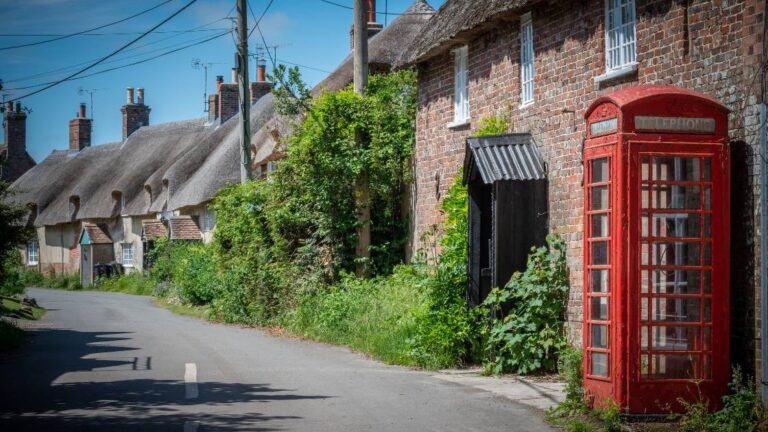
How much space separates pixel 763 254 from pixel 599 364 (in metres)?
1.91

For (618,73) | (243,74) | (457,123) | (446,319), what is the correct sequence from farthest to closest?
1. (243,74)
2. (457,123)
3. (446,319)
4. (618,73)

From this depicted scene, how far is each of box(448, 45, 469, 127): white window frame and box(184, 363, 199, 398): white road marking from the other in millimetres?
6971

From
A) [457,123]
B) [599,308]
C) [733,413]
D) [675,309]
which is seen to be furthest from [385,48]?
[733,413]

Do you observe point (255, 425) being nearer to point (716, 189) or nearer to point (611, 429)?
point (611, 429)

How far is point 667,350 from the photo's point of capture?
904cm

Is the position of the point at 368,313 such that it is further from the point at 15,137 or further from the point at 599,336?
the point at 15,137

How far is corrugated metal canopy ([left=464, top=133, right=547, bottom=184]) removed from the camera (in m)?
13.3

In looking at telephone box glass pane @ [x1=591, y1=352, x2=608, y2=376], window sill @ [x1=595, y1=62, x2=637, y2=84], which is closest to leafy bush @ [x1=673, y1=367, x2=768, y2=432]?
telephone box glass pane @ [x1=591, y1=352, x2=608, y2=376]

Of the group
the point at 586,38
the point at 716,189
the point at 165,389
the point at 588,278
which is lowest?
the point at 165,389

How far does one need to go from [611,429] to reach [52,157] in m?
63.5

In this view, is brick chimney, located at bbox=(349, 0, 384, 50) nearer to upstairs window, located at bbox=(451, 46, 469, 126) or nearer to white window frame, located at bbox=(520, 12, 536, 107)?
upstairs window, located at bbox=(451, 46, 469, 126)

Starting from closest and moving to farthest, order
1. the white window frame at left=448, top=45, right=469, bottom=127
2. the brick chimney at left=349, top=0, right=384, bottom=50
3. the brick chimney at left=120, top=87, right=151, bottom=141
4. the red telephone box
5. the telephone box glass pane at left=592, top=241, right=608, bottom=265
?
1. the red telephone box
2. the telephone box glass pane at left=592, top=241, right=608, bottom=265
3. the white window frame at left=448, top=45, right=469, bottom=127
4. the brick chimney at left=349, top=0, right=384, bottom=50
5. the brick chimney at left=120, top=87, right=151, bottom=141

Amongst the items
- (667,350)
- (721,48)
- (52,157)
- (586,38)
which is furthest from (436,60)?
(52,157)

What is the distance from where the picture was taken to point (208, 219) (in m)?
43.4
